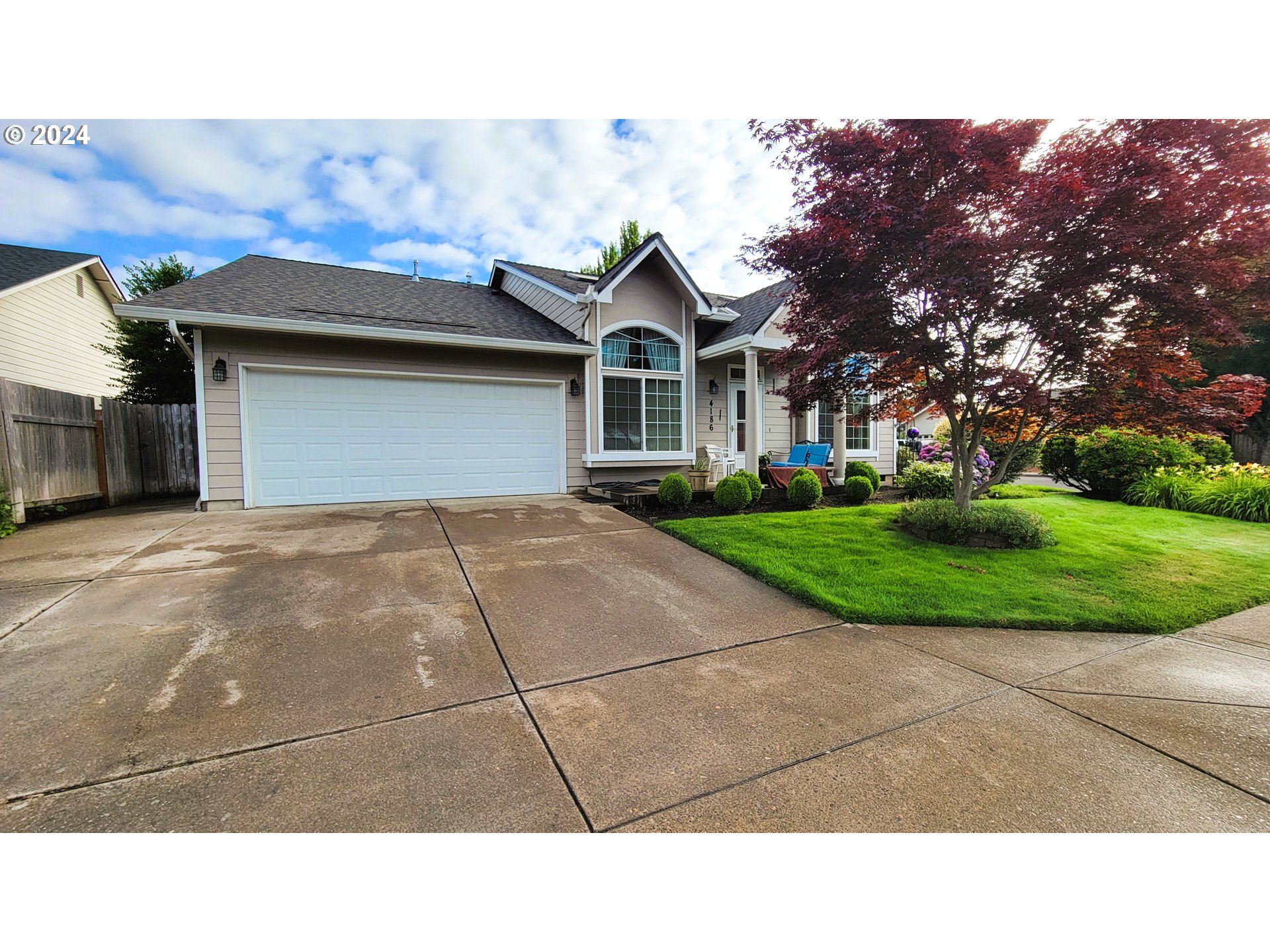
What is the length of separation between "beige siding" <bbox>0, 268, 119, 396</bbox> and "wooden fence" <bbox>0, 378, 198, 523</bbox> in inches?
95.0

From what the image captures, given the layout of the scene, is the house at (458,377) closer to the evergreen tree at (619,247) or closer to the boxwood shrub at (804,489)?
the boxwood shrub at (804,489)

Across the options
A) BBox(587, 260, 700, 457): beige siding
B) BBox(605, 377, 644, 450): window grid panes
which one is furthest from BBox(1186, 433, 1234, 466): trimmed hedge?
BBox(605, 377, 644, 450): window grid panes

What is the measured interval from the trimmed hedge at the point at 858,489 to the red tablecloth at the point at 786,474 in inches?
24.8

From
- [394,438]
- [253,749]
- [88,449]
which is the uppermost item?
[394,438]

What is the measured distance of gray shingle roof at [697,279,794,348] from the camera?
9.45 meters

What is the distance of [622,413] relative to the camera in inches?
378

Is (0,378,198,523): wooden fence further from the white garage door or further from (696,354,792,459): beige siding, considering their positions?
(696,354,792,459): beige siding

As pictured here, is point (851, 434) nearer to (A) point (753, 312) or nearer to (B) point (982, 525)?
(A) point (753, 312)

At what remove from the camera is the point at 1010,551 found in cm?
572

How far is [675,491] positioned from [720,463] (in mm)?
2663

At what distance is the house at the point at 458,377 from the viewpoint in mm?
7371

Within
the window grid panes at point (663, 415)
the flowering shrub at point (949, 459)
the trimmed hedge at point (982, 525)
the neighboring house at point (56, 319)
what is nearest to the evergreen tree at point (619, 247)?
the window grid panes at point (663, 415)

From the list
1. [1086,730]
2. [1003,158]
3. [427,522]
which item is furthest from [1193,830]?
[427,522]

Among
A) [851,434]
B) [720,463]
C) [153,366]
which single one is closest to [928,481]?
[851,434]
